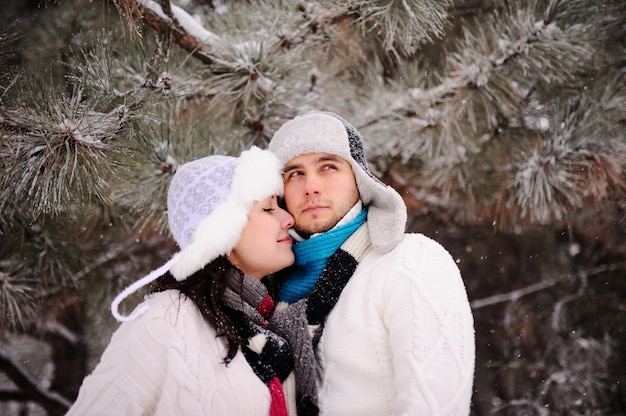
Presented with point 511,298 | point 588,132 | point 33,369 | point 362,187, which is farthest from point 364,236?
point 33,369

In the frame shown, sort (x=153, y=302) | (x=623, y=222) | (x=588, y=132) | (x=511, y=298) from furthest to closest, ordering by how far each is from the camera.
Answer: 1. (x=511, y=298)
2. (x=623, y=222)
3. (x=588, y=132)
4. (x=153, y=302)

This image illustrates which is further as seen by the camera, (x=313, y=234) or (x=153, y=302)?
(x=313, y=234)

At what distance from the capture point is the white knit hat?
1307 mm

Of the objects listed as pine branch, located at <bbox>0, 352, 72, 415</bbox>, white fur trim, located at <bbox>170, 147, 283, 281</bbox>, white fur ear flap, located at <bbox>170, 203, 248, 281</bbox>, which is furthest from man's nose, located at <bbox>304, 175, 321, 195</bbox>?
pine branch, located at <bbox>0, 352, 72, 415</bbox>

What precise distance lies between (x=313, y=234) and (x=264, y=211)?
7.3 inches

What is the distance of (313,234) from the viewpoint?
154 centimetres

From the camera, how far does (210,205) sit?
1.35 metres

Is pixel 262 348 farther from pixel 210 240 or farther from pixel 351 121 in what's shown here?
pixel 351 121

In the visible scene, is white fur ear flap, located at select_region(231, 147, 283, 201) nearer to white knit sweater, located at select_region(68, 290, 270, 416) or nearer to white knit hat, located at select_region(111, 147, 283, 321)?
white knit hat, located at select_region(111, 147, 283, 321)

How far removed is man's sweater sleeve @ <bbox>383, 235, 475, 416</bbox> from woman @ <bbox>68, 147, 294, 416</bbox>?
349 mm

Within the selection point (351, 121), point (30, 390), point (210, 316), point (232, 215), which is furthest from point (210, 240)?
point (30, 390)

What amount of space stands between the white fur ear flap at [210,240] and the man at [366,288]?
0.27 meters

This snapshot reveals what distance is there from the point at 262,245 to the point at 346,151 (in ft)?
1.34

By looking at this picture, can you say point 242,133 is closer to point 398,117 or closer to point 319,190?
point 319,190
